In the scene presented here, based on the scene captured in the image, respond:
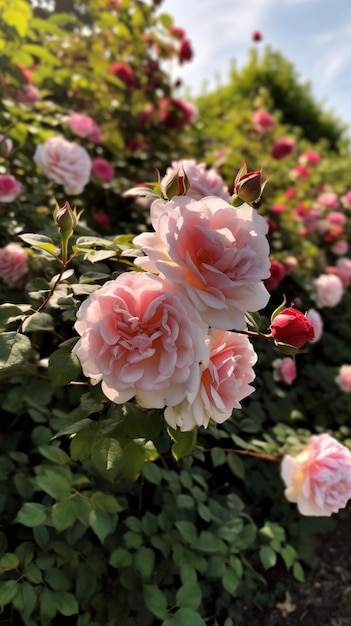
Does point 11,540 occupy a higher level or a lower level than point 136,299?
lower

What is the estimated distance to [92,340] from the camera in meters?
0.66

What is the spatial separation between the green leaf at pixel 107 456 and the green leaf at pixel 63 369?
12 centimetres

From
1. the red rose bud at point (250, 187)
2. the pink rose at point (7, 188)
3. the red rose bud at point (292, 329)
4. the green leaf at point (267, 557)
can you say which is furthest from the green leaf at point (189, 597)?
the pink rose at point (7, 188)

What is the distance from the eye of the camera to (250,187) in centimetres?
74

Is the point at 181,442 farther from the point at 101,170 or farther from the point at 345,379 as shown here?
the point at 101,170

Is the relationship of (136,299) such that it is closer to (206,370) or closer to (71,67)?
(206,370)

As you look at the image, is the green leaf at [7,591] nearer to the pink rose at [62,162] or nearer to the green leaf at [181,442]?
the green leaf at [181,442]

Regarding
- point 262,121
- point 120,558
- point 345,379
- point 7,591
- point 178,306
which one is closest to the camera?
point 178,306

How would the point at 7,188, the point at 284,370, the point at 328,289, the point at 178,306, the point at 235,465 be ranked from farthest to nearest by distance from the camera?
the point at 328,289 < the point at 284,370 < the point at 7,188 < the point at 235,465 < the point at 178,306

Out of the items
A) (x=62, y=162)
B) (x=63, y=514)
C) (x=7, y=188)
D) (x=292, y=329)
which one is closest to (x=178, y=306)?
(x=292, y=329)

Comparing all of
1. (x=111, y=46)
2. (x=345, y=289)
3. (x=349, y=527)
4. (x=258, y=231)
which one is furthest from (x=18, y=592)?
(x=111, y=46)

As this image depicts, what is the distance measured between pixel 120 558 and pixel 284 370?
2.99ft

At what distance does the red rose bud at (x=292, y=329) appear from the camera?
73cm

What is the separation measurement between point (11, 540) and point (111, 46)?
9.13 feet
